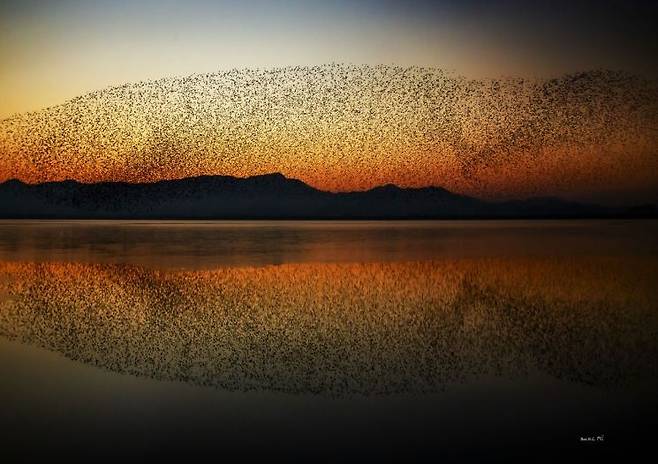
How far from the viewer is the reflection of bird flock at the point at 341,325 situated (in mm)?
10906

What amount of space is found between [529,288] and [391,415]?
13494 millimetres

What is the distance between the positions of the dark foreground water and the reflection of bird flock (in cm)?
6

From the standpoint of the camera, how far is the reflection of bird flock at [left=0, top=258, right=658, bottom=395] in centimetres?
1091

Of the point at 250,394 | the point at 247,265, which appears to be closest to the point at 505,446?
the point at 250,394

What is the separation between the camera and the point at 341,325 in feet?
48.1

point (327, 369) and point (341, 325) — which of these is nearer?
point (327, 369)

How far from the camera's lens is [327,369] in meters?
10.9

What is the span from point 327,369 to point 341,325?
3752 mm

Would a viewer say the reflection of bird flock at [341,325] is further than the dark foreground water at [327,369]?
Yes

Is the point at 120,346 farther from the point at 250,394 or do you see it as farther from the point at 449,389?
the point at 449,389

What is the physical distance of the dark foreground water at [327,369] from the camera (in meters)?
7.77

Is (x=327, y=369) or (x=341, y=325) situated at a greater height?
(x=341, y=325)

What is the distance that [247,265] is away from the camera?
92.9 feet

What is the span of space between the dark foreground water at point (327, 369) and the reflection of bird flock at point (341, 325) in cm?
6
